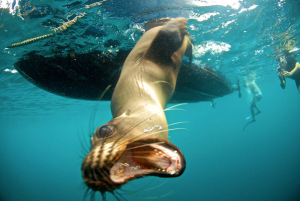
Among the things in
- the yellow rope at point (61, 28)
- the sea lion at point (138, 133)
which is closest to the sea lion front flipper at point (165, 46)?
the sea lion at point (138, 133)

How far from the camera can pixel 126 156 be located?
1493 mm

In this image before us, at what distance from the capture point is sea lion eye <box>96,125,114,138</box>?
4.79ft

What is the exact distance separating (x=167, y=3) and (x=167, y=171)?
17.5 feet

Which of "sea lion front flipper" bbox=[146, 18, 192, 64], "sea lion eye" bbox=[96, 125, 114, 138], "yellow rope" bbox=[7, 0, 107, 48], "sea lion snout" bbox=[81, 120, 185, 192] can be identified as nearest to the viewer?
"sea lion snout" bbox=[81, 120, 185, 192]

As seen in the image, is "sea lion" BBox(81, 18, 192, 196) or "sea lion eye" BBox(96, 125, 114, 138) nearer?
"sea lion" BBox(81, 18, 192, 196)

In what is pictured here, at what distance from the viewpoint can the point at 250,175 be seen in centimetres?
3566

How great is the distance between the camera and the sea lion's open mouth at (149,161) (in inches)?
50.6

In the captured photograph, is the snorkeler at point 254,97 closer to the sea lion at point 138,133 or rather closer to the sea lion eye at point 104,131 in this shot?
the sea lion at point 138,133

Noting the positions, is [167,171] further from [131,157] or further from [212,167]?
[212,167]

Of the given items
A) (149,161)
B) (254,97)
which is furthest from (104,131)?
(254,97)

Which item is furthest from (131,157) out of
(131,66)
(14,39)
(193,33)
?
(193,33)

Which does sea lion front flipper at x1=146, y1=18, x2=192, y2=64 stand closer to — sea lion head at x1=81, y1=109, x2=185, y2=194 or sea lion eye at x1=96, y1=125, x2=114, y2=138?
sea lion head at x1=81, y1=109, x2=185, y2=194

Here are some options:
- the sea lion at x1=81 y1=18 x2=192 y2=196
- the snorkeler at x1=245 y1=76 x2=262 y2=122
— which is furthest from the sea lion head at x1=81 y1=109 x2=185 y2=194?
the snorkeler at x1=245 y1=76 x2=262 y2=122

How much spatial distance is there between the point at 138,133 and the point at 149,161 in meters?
0.27
